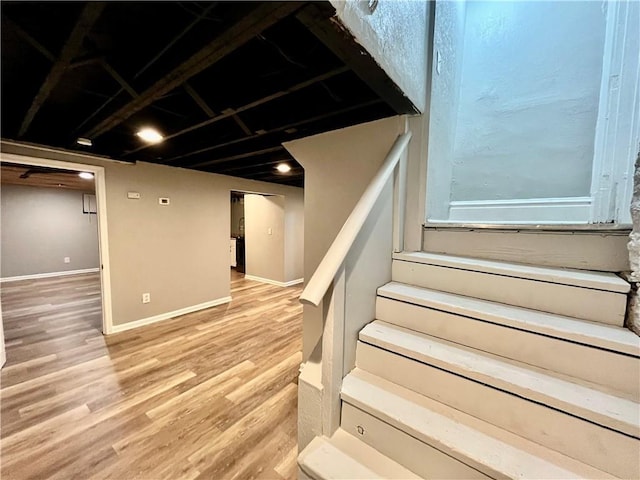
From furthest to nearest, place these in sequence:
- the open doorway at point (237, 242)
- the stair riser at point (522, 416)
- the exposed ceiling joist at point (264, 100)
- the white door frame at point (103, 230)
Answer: the open doorway at point (237, 242) → the white door frame at point (103, 230) → the exposed ceiling joist at point (264, 100) → the stair riser at point (522, 416)

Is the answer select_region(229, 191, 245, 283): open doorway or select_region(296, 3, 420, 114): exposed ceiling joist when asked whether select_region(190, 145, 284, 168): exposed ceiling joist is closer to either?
select_region(296, 3, 420, 114): exposed ceiling joist

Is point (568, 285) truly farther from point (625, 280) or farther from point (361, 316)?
point (361, 316)

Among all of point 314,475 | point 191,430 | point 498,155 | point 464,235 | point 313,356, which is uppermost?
point 498,155

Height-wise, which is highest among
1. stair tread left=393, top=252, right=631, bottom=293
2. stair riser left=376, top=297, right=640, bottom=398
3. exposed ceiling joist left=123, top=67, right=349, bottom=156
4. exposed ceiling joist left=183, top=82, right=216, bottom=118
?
exposed ceiling joist left=183, top=82, right=216, bottom=118

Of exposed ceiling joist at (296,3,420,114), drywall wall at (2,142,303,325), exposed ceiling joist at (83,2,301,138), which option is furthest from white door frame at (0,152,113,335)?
exposed ceiling joist at (296,3,420,114)

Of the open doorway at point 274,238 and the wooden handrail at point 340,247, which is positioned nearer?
the wooden handrail at point 340,247

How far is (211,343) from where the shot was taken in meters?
2.86

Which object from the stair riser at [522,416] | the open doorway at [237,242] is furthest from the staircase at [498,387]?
the open doorway at [237,242]

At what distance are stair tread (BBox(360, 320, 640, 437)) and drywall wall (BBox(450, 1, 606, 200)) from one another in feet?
6.35

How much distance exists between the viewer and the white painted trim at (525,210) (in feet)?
6.82

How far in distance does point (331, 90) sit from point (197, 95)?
31.7 inches

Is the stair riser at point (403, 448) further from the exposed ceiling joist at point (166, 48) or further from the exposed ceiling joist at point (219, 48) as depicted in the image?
Result: the exposed ceiling joist at point (166, 48)

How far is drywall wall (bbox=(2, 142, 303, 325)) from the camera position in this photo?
303 cm

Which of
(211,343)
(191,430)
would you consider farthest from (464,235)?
(211,343)
